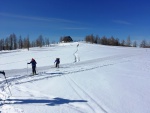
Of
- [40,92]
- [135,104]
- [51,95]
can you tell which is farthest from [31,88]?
[135,104]

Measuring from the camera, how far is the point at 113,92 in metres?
12.9

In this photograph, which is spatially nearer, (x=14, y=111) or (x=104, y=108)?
(x=14, y=111)

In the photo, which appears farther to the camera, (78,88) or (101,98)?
(78,88)

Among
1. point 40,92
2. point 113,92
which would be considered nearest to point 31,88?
point 40,92

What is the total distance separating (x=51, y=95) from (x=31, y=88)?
2477mm

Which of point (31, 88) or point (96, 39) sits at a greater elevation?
point (96, 39)

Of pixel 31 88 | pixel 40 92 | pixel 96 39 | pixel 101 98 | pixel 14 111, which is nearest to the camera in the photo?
pixel 14 111

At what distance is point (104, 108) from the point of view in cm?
972

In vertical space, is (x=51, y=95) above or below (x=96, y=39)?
below

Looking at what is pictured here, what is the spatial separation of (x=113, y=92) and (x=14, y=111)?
268 inches

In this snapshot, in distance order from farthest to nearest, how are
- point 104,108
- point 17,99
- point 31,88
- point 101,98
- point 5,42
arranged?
1. point 5,42
2. point 31,88
3. point 101,98
4. point 17,99
5. point 104,108

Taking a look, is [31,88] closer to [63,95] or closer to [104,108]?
[63,95]

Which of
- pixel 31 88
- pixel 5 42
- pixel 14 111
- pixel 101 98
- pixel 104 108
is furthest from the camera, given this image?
pixel 5 42

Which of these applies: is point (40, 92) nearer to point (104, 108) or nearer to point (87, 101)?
point (87, 101)
